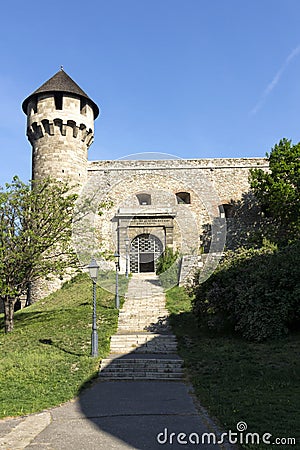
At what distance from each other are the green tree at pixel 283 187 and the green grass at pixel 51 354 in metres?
9.57

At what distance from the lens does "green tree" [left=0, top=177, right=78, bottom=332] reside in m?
11.0

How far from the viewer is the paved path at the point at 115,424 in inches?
166

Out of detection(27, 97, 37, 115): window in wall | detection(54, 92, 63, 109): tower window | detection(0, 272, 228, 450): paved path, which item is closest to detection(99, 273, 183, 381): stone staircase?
detection(0, 272, 228, 450): paved path

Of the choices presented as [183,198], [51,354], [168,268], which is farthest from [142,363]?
[183,198]

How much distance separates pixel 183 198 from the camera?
23.2 m

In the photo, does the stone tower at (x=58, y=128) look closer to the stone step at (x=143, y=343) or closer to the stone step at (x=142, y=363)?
the stone step at (x=143, y=343)

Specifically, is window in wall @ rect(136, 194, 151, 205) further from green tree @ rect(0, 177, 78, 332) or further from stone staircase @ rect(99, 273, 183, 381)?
green tree @ rect(0, 177, 78, 332)

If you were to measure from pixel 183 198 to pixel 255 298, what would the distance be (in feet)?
46.6

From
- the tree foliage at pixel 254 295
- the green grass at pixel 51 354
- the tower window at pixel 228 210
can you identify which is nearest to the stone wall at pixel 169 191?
the tower window at pixel 228 210

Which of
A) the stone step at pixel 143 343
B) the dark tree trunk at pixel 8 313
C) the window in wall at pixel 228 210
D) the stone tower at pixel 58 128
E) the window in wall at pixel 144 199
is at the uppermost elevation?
the stone tower at pixel 58 128

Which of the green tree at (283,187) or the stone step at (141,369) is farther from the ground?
the green tree at (283,187)

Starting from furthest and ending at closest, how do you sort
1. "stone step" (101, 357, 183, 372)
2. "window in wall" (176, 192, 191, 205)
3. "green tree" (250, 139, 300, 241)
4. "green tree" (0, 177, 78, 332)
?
"window in wall" (176, 192, 191, 205) → "green tree" (250, 139, 300, 241) → "green tree" (0, 177, 78, 332) → "stone step" (101, 357, 183, 372)

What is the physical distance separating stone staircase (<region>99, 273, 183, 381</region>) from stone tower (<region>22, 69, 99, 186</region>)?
8.32 metres

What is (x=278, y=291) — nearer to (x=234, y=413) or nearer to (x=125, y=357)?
(x=125, y=357)
